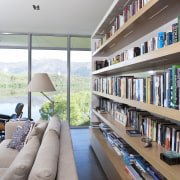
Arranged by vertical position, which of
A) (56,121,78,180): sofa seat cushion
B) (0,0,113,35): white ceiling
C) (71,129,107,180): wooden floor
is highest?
(0,0,113,35): white ceiling

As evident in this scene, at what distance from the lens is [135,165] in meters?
2.11

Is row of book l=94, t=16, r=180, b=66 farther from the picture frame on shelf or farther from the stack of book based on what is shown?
the stack of book

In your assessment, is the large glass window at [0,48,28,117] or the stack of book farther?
the large glass window at [0,48,28,117]

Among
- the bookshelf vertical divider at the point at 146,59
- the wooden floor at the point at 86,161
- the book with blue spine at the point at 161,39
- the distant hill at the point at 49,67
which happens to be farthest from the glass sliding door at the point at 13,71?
the book with blue spine at the point at 161,39

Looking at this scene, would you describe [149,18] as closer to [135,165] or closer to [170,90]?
[170,90]

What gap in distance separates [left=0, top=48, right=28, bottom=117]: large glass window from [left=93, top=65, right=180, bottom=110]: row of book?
3.81 metres

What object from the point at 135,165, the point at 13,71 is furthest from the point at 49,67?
the point at 135,165

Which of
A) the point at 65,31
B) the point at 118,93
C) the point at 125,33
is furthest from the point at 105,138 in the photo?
the point at 65,31

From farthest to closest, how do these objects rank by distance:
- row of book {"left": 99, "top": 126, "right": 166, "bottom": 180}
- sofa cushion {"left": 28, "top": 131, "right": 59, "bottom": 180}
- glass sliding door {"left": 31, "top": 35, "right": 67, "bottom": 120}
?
glass sliding door {"left": 31, "top": 35, "right": 67, "bottom": 120}
row of book {"left": 99, "top": 126, "right": 166, "bottom": 180}
sofa cushion {"left": 28, "top": 131, "right": 59, "bottom": 180}

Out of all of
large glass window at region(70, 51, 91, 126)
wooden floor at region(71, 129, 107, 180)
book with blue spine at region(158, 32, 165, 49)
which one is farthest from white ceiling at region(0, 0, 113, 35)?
wooden floor at region(71, 129, 107, 180)

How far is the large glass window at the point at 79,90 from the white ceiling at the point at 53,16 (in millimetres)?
805

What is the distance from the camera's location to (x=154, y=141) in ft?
6.05

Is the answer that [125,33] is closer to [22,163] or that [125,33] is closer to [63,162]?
[63,162]

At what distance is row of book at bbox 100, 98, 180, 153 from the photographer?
153cm
